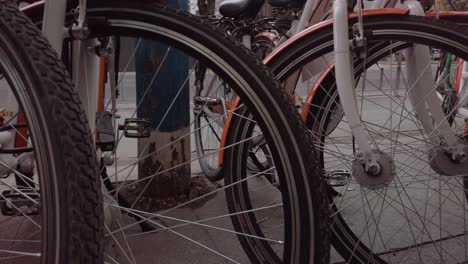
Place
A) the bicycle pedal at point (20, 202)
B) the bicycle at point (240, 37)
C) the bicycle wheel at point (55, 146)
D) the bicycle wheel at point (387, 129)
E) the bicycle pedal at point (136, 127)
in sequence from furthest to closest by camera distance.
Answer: the bicycle at point (240, 37)
the bicycle pedal at point (136, 127)
the bicycle wheel at point (387, 129)
the bicycle pedal at point (20, 202)
the bicycle wheel at point (55, 146)

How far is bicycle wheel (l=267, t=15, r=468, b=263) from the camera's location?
49.7 inches

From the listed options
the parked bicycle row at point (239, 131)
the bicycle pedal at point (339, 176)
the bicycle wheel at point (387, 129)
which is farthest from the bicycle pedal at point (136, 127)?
the bicycle pedal at point (339, 176)

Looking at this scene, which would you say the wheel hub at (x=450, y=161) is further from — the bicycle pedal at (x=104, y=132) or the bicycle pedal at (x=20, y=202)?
the bicycle pedal at (x=20, y=202)

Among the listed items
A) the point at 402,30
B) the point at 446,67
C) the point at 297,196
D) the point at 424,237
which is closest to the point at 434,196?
the point at 424,237

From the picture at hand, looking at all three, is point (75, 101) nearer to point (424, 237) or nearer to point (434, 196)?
point (424, 237)

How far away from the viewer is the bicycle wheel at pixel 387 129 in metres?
1.26

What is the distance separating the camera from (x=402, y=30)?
1.24 meters

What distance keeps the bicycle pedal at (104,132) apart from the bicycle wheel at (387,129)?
56cm

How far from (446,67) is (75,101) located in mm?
1768

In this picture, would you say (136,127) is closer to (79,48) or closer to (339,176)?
(79,48)

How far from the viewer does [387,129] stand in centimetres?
152

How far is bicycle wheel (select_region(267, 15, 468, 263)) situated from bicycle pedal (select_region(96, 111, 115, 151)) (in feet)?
1.84

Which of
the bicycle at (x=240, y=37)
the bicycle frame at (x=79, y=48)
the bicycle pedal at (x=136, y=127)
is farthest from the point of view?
the bicycle at (x=240, y=37)

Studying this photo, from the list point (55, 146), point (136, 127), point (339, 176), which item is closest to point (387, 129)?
point (339, 176)
